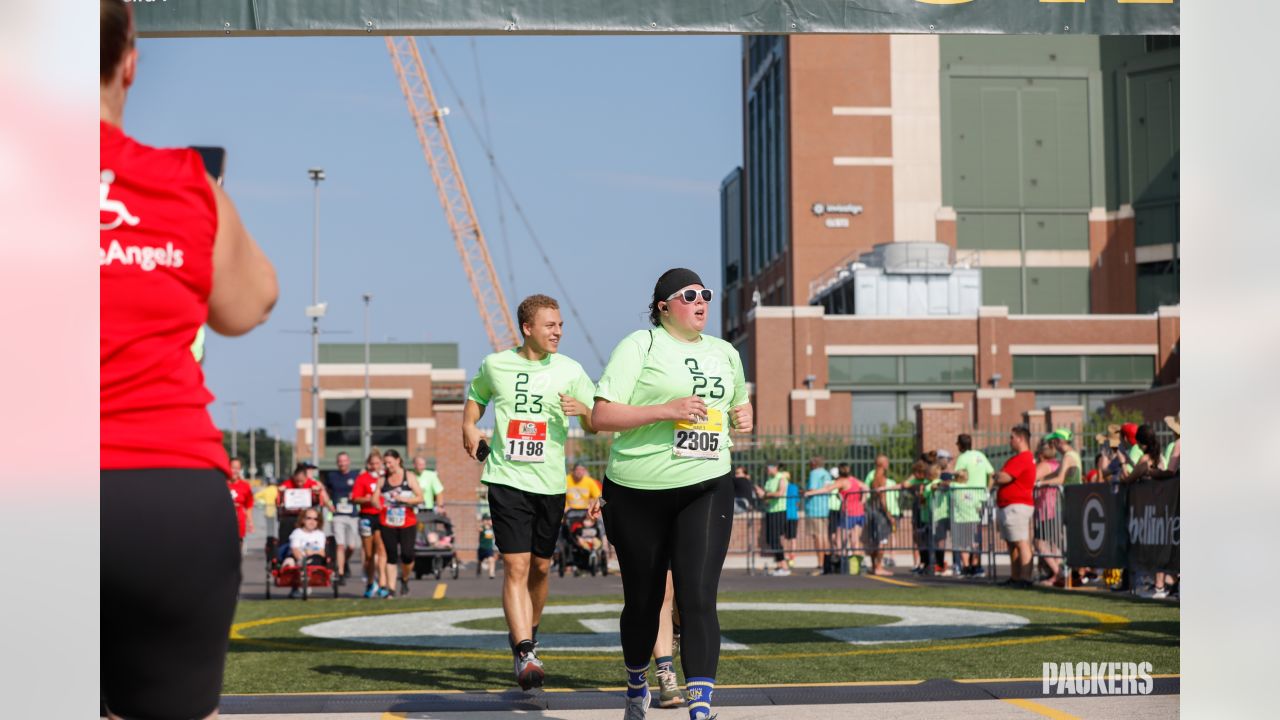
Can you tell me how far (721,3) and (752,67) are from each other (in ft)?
276

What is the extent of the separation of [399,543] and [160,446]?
54.8ft

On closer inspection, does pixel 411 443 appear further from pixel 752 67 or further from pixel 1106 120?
pixel 1106 120

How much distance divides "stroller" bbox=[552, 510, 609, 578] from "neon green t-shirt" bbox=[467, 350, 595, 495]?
657 inches

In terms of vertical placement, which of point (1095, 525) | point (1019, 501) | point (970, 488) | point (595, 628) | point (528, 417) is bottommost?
point (595, 628)

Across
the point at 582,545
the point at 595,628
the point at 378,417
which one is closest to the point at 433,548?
the point at 582,545

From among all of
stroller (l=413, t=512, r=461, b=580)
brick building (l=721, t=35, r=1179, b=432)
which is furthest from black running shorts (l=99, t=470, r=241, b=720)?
brick building (l=721, t=35, r=1179, b=432)

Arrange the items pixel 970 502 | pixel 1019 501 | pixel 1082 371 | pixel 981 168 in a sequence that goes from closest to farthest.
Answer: pixel 1019 501 < pixel 970 502 < pixel 1082 371 < pixel 981 168

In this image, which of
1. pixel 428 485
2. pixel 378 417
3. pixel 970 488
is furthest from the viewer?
pixel 378 417

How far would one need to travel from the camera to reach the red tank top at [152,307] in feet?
10.2

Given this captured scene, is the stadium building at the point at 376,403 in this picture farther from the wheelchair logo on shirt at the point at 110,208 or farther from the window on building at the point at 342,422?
the wheelchair logo on shirt at the point at 110,208

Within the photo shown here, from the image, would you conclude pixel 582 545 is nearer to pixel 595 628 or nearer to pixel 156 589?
pixel 595 628

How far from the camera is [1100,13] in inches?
275

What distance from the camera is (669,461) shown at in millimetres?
6828
